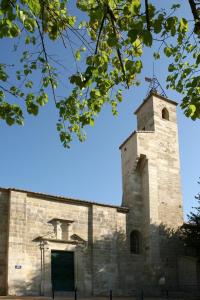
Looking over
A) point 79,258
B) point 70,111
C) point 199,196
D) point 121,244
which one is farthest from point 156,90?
point 70,111

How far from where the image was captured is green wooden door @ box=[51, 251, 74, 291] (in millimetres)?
20781

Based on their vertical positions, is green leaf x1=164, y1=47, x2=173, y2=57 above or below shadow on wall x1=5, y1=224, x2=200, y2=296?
above

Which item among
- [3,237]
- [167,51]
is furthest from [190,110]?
[3,237]

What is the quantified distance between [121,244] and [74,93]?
16.1 metres

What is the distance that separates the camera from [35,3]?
245 inches

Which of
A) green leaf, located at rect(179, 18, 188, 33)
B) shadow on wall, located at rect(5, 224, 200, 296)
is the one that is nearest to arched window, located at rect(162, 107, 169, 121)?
shadow on wall, located at rect(5, 224, 200, 296)

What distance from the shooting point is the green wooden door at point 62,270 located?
20781mm

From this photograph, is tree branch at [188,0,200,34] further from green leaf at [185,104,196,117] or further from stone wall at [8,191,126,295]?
stone wall at [8,191,126,295]

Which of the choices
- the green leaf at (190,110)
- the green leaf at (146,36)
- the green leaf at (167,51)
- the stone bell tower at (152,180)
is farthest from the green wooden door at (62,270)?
the green leaf at (146,36)

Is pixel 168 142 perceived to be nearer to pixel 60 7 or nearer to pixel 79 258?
pixel 79 258

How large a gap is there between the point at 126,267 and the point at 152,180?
5311 millimetres

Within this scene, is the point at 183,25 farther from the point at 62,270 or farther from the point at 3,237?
the point at 62,270

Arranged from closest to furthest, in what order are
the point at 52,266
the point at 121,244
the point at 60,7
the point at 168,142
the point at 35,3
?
the point at 35,3 → the point at 60,7 → the point at 52,266 → the point at 121,244 → the point at 168,142

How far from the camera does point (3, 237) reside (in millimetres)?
19844
